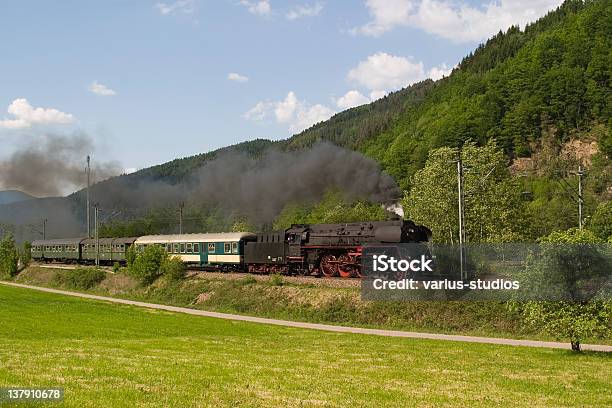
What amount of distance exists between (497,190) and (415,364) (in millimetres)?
35968

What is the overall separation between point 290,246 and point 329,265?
412 centimetres

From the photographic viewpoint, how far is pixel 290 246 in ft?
151

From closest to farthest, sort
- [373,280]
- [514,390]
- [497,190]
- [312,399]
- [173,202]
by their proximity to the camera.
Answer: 1. [312,399]
2. [514,390]
3. [373,280]
4. [497,190]
5. [173,202]

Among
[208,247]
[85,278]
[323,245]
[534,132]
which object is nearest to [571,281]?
[323,245]

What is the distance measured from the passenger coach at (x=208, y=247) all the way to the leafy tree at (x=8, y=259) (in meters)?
28.9

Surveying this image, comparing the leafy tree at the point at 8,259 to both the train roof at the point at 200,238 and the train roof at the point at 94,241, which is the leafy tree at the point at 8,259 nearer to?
the train roof at the point at 94,241

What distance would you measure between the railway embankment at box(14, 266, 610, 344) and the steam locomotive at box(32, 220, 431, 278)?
59.0 inches

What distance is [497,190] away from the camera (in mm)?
53625

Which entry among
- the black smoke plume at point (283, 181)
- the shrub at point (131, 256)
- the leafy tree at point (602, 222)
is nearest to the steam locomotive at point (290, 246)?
the shrub at point (131, 256)

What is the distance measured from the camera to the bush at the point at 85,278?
211 feet

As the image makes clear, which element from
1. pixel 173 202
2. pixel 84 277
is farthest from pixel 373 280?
pixel 173 202

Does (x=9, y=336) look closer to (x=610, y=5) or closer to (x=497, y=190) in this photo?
(x=497, y=190)

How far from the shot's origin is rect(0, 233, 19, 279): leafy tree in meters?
82.8

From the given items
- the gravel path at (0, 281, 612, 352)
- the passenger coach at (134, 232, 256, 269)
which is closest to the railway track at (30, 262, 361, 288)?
the passenger coach at (134, 232, 256, 269)
